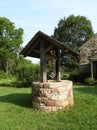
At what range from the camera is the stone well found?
824cm

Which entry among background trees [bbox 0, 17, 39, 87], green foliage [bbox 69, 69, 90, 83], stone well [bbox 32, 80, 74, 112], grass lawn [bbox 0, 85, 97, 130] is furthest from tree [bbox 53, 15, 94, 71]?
stone well [bbox 32, 80, 74, 112]

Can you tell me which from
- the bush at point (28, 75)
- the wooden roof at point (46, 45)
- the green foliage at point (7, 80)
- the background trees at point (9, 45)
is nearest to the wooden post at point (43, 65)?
the wooden roof at point (46, 45)

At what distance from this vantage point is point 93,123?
6664mm

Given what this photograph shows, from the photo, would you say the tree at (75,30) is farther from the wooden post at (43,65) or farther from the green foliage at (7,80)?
the wooden post at (43,65)

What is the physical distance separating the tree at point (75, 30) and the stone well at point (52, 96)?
3463 cm

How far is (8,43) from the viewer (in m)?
42.1

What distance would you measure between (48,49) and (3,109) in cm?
303

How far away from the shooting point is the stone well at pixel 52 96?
824 centimetres

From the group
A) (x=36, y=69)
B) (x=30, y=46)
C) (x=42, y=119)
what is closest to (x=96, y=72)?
(x=36, y=69)

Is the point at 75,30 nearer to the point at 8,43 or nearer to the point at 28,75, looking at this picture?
the point at 8,43

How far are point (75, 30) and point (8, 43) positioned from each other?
13.3m

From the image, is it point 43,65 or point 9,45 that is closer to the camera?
point 43,65

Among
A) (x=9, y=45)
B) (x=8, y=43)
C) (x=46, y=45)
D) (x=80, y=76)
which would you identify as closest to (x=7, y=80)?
(x=80, y=76)

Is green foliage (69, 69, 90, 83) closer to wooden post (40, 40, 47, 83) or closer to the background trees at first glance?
wooden post (40, 40, 47, 83)
